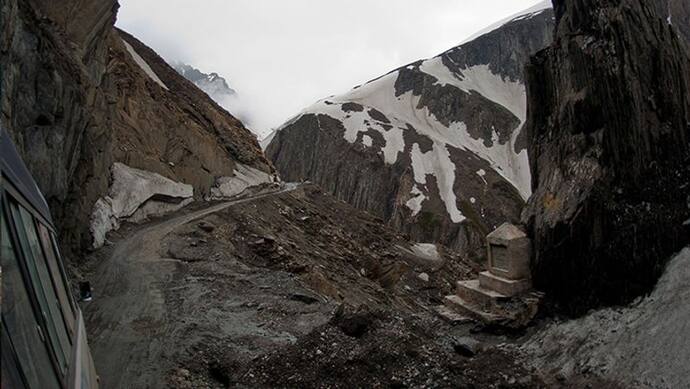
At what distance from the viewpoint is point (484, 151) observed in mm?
97625

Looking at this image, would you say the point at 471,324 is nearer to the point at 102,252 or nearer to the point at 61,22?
the point at 102,252

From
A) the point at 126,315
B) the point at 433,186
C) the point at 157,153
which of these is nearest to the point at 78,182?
the point at 126,315

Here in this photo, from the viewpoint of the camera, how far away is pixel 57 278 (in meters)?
4.16

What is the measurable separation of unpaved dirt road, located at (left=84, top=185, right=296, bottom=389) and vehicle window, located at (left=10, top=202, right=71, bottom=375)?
4.94m

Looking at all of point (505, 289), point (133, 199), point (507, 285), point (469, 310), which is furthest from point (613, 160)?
point (133, 199)

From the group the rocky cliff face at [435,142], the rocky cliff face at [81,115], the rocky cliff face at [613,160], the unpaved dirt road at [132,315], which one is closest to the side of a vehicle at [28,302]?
the rocky cliff face at [81,115]

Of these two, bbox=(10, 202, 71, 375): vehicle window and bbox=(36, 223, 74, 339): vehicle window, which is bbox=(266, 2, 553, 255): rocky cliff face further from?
bbox=(10, 202, 71, 375): vehicle window

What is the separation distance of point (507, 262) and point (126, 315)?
9.64m

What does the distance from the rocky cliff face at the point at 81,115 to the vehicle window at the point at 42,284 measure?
903mm

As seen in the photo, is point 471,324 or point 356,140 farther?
point 356,140

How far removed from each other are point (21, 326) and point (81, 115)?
53.1 feet

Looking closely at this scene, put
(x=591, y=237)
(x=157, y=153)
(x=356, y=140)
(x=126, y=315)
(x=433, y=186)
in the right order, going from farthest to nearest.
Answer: (x=356, y=140)
(x=433, y=186)
(x=157, y=153)
(x=126, y=315)
(x=591, y=237)

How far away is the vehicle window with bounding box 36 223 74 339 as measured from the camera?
3859 mm

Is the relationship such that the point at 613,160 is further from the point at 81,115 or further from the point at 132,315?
the point at 81,115
